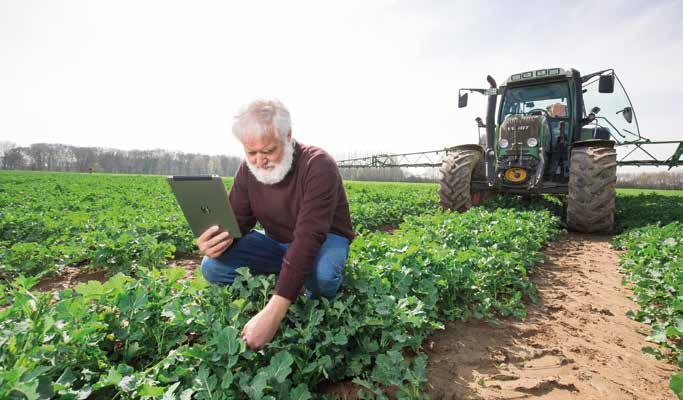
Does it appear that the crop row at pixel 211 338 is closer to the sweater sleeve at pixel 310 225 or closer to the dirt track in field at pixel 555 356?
the dirt track in field at pixel 555 356

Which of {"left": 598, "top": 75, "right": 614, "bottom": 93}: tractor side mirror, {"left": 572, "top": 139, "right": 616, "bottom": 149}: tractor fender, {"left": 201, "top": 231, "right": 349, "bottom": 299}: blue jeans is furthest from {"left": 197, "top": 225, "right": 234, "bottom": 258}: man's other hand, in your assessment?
{"left": 598, "top": 75, "right": 614, "bottom": 93}: tractor side mirror

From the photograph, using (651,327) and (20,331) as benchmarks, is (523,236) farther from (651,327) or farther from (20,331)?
(20,331)

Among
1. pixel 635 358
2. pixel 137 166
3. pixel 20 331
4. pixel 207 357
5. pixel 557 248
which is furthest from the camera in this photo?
pixel 137 166

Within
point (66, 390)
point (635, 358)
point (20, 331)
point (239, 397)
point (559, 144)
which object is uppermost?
point (559, 144)

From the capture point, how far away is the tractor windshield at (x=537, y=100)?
7102 mm

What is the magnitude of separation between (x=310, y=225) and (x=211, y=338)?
0.80m

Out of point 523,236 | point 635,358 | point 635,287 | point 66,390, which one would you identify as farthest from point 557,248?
point 66,390

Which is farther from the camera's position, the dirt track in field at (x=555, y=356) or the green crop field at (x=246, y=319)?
the dirt track in field at (x=555, y=356)

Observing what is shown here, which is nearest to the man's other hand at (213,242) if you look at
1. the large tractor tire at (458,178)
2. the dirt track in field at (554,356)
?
the dirt track in field at (554,356)

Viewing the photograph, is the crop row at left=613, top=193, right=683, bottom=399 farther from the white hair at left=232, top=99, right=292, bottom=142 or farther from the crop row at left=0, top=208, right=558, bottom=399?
the white hair at left=232, top=99, right=292, bottom=142

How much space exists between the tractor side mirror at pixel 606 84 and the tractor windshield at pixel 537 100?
2.46ft

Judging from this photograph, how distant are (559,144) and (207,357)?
769 centimetres

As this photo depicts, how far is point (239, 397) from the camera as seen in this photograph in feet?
5.28

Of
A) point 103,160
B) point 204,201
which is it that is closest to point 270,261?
point 204,201
